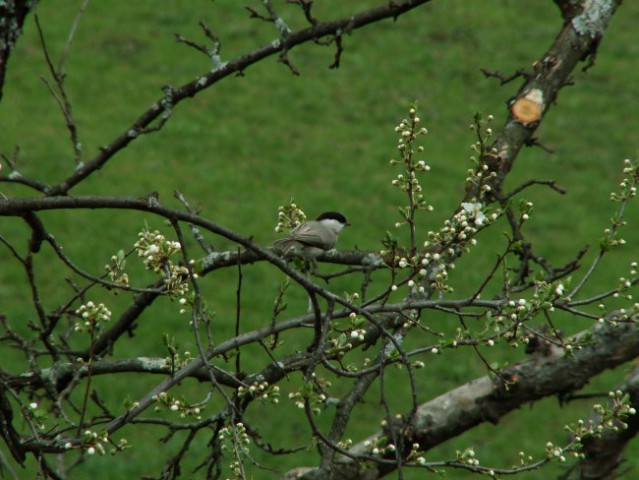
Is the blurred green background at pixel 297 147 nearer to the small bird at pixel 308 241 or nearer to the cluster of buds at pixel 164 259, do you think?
the small bird at pixel 308 241

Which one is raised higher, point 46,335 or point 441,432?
point 46,335

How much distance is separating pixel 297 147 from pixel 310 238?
9542mm

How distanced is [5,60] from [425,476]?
24.6ft

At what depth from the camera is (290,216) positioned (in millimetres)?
4629

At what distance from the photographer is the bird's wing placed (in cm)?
554

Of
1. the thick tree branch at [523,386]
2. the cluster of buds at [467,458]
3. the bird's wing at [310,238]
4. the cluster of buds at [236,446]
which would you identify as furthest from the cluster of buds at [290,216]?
the cluster of buds at [467,458]

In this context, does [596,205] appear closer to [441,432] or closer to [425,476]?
[425,476]

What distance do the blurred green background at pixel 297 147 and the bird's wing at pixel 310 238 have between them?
417 centimetres

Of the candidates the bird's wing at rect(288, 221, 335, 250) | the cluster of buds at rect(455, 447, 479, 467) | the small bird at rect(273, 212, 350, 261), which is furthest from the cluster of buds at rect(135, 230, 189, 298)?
the bird's wing at rect(288, 221, 335, 250)

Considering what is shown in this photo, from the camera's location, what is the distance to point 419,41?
18.0 metres

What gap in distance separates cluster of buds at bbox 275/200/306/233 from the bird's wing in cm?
67

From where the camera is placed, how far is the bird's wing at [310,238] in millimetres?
5543

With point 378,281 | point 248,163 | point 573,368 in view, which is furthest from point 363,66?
point 573,368

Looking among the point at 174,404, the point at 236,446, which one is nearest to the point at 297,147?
the point at 174,404
